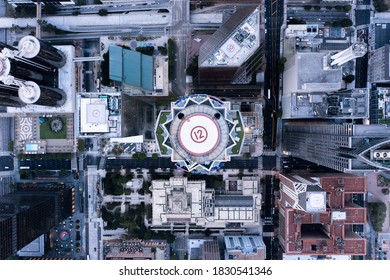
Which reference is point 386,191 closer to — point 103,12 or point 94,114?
point 94,114

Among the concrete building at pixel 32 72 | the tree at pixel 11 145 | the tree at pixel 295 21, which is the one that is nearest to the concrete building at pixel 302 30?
the tree at pixel 295 21

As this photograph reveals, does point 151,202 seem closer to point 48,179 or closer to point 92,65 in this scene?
point 48,179

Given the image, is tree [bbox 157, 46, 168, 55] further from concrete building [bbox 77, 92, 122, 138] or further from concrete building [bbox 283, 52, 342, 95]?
concrete building [bbox 283, 52, 342, 95]

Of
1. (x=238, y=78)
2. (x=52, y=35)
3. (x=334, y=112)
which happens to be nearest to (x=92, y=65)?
(x=52, y=35)

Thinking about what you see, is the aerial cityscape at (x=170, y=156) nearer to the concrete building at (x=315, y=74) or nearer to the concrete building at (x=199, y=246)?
the concrete building at (x=199, y=246)

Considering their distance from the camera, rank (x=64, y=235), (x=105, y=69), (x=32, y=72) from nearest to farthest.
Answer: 1. (x=32, y=72)
2. (x=105, y=69)
3. (x=64, y=235)

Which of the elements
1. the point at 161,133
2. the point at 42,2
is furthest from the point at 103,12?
the point at 161,133

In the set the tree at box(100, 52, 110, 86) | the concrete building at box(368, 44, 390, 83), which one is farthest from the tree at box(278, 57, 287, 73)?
the tree at box(100, 52, 110, 86)
